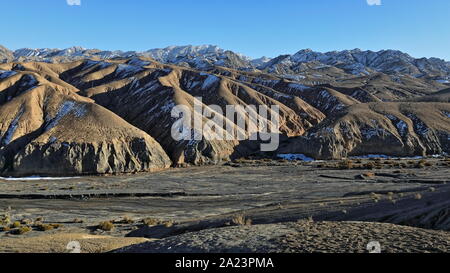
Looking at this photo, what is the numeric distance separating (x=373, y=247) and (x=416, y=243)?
1274mm

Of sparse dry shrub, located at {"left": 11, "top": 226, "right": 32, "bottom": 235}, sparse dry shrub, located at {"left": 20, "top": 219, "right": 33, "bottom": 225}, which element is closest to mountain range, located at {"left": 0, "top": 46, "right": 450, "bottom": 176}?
sparse dry shrub, located at {"left": 20, "top": 219, "right": 33, "bottom": 225}

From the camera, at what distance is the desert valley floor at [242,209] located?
11.0 m

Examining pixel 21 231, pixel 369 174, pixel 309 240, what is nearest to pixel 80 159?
pixel 21 231

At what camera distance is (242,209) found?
30.9 meters

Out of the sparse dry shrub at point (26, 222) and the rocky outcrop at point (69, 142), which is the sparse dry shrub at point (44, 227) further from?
the rocky outcrop at point (69, 142)

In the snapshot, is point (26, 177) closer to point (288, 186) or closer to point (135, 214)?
point (135, 214)

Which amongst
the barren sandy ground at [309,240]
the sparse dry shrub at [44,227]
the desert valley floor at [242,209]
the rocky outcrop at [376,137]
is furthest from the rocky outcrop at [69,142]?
the barren sandy ground at [309,240]

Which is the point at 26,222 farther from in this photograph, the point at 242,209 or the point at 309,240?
the point at 309,240

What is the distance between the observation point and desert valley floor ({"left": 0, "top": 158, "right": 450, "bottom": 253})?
11.0 meters

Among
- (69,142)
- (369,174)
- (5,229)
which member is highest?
(69,142)

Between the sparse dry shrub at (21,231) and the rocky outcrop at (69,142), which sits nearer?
the sparse dry shrub at (21,231)

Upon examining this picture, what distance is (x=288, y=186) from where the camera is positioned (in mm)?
45031

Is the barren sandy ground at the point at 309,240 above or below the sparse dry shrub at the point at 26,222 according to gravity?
above
